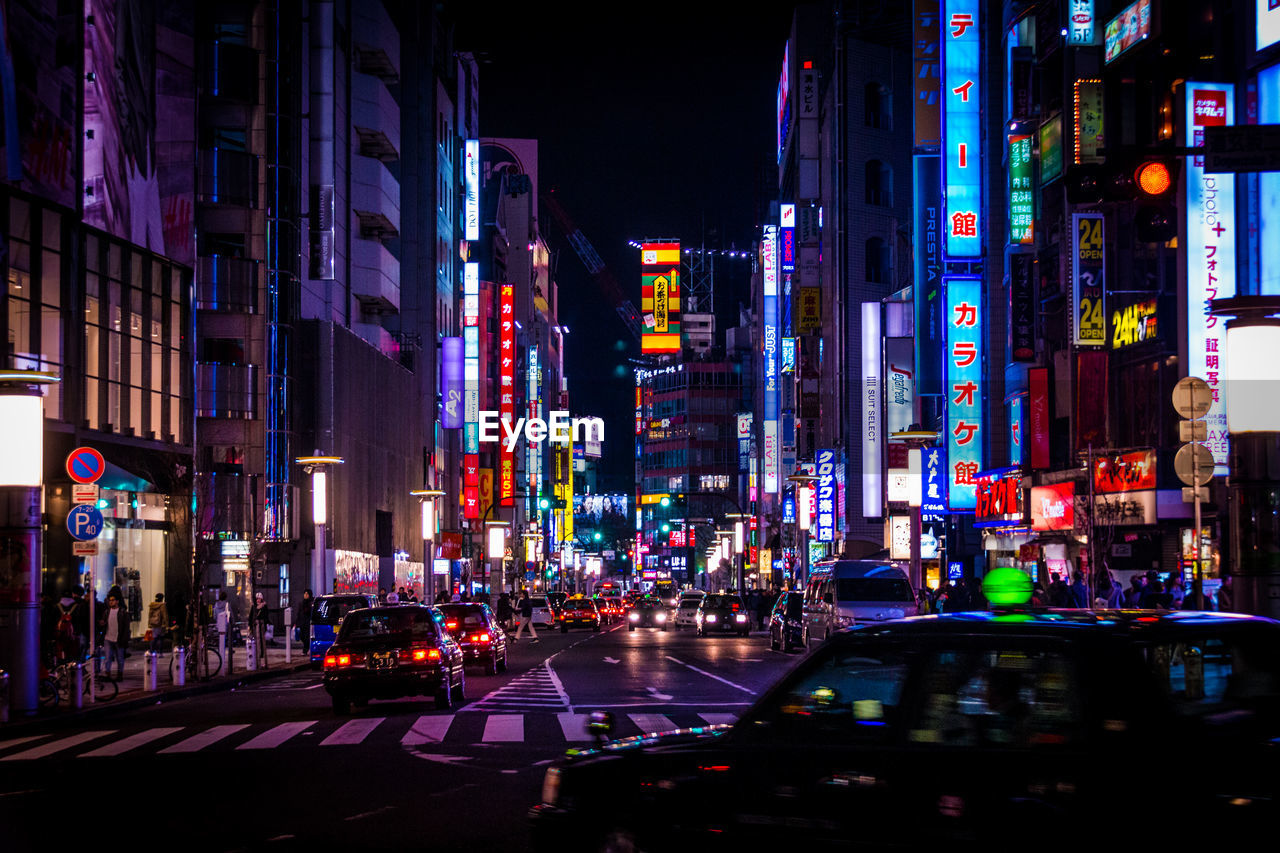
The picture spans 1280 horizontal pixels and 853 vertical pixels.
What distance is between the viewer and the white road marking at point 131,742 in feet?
57.8

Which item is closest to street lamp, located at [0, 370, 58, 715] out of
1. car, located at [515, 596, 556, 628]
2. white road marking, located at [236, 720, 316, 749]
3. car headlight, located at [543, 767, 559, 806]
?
white road marking, located at [236, 720, 316, 749]

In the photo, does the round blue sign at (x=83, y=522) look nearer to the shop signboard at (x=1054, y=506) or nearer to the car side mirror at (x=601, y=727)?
the car side mirror at (x=601, y=727)

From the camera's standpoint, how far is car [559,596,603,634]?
228 ft

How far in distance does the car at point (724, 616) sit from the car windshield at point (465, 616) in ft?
82.1

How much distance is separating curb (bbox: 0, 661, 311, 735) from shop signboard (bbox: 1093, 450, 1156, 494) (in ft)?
71.5

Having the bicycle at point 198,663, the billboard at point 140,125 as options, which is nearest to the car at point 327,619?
the bicycle at point 198,663

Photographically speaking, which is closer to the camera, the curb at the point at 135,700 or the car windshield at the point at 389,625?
the curb at the point at 135,700

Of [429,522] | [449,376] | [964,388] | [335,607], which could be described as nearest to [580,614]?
[429,522]

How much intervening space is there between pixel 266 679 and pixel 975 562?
32727 mm

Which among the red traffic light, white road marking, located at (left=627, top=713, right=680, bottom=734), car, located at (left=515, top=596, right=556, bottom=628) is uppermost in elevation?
the red traffic light

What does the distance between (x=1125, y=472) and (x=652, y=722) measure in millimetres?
24133

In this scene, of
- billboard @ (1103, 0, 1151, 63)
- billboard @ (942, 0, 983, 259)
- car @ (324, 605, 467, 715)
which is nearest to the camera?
car @ (324, 605, 467, 715)

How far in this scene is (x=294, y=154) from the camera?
189ft

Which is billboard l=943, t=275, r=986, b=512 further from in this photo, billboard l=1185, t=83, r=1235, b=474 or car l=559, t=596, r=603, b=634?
car l=559, t=596, r=603, b=634
